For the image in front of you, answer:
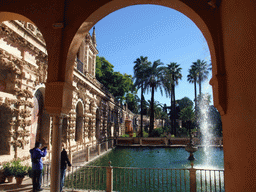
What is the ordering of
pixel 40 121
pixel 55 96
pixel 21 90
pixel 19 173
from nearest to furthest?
1. pixel 55 96
2. pixel 19 173
3. pixel 21 90
4. pixel 40 121

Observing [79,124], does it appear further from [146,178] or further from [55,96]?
[55,96]

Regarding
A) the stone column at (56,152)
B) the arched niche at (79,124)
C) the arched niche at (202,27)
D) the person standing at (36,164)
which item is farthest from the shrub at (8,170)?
the arched niche at (79,124)

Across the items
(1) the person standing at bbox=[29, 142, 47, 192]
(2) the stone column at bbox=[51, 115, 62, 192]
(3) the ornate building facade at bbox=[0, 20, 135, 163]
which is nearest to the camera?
(2) the stone column at bbox=[51, 115, 62, 192]

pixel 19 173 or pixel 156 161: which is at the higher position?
pixel 19 173

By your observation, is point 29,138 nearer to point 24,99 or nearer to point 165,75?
point 24,99

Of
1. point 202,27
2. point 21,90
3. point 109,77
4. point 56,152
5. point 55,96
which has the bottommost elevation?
point 56,152

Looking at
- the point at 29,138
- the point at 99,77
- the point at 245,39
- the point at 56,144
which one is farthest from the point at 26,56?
the point at 99,77

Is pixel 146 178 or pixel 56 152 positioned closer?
pixel 56 152

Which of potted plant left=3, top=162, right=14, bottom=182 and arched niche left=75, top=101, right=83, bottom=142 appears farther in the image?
arched niche left=75, top=101, right=83, bottom=142

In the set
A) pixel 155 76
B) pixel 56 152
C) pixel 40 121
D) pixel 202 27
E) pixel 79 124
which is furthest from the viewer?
pixel 155 76

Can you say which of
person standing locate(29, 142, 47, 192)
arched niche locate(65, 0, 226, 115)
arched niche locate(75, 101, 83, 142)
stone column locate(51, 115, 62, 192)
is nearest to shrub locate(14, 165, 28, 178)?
person standing locate(29, 142, 47, 192)

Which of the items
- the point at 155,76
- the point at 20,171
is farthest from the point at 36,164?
the point at 155,76

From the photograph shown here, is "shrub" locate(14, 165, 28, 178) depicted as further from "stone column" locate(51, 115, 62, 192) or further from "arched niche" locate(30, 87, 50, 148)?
"arched niche" locate(30, 87, 50, 148)

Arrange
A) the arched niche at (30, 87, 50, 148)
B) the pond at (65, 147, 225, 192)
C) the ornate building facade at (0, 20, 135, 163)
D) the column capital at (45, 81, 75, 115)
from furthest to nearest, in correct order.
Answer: the arched niche at (30, 87, 50, 148)
the ornate building facade at (0, 20, 135, 163)
the pond at (65, 147, 225, 192)
the column capital at (45, 81, 75, 115)
